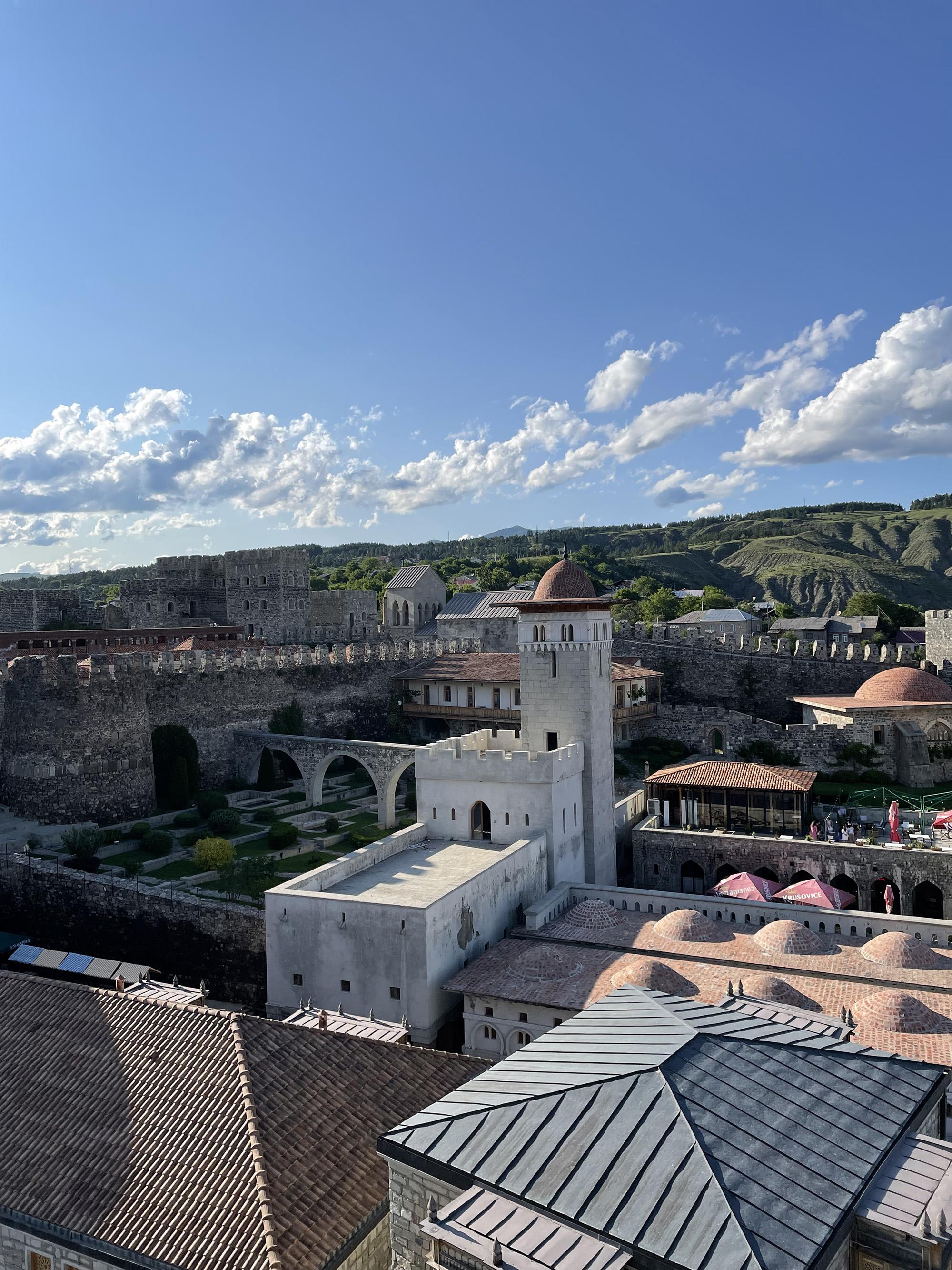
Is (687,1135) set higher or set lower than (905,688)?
lower

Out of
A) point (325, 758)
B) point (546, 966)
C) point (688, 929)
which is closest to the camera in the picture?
point (546, 966)

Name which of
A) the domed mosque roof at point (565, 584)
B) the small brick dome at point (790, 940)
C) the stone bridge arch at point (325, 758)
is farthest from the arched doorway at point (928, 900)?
the stone bridge arch at point (325, 758)

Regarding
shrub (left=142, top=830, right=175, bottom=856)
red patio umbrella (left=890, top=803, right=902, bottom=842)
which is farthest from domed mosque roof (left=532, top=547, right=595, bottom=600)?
shrub (left=142, top=830, right=175, bottom=856)

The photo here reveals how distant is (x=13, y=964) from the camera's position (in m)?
20.0

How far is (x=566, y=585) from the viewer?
25.3 metres

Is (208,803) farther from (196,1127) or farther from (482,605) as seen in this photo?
(482,605)

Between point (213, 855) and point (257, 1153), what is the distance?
1494cm

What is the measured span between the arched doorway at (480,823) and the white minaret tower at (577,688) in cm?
278

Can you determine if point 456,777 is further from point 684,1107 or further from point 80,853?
point 684,1107

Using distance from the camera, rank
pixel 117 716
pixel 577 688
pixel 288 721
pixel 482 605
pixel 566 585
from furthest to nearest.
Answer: pixel 482 605 < pixel 288 721 < pixel 117 716 < pixel 566 585 < pixel 577 688

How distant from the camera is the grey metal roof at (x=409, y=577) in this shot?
57.5 m

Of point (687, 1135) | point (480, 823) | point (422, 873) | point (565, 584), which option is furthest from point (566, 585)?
point (687, 1135)

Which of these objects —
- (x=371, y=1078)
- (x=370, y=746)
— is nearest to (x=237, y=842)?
(x=370, y=746)

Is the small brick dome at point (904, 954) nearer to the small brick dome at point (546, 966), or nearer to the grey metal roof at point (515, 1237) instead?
the small brick dome at point (546, 966)
